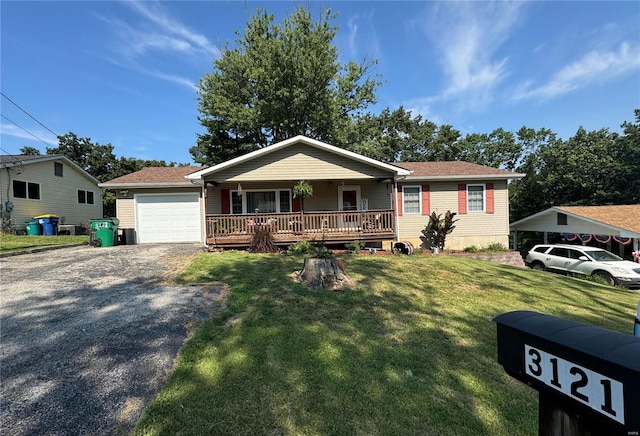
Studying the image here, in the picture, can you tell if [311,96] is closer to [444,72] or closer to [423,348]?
[444,72]

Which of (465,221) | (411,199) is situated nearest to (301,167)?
(411,199)

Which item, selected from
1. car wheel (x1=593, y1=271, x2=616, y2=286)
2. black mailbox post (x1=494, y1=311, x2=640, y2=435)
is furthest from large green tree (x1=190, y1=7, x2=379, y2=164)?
black mailbox post (x1=494, y1=311, x2=640, y2=435)

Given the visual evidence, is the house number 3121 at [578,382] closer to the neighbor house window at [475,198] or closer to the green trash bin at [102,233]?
the green trash bin at [102,233]

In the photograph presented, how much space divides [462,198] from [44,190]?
22.3 metres

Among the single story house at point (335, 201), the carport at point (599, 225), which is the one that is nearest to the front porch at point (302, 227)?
the single story house at point (335, 201)

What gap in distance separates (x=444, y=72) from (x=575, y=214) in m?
10.8

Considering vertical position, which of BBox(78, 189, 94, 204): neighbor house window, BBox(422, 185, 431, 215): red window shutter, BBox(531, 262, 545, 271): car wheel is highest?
BBox(78, 189, 94, 204): neighbor house window

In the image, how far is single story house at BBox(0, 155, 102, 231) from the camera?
1556 centimetres

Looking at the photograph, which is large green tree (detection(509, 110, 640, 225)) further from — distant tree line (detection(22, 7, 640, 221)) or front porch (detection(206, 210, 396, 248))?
front porch (detection(206, 210, 396, 248))

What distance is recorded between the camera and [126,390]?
9.55 ft

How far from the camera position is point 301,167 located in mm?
12219

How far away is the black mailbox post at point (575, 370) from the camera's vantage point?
0.78 m

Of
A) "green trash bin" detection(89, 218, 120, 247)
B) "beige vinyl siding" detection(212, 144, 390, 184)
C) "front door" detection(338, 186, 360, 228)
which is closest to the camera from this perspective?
"beige vinyl siding" detection(212, 144, 390, 184)

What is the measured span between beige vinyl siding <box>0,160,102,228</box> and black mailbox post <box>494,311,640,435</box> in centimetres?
2120
